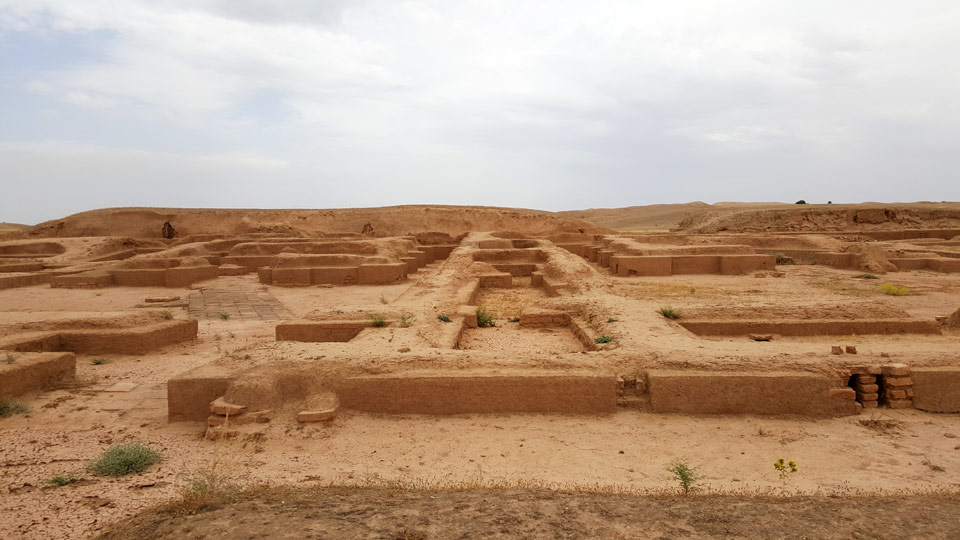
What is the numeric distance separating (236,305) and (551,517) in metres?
9.34

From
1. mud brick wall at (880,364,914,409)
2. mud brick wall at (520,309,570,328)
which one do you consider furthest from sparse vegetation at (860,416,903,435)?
mud brick wall at (520,309,570,328)

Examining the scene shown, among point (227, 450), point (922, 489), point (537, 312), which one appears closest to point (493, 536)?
point (227, 450)

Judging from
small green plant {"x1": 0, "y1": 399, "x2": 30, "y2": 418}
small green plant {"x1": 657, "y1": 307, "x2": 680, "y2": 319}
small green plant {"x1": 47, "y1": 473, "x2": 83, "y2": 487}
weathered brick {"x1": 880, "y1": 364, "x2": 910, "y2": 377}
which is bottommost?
small green plant {"x1": 47, "y1": 473, "x2": 83, "y2": 487}

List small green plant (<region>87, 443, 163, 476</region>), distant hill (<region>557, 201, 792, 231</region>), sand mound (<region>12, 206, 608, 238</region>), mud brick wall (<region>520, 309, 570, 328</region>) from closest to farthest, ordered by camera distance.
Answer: small green plant (<region>87, 443, 163, 476</region>)
mud brick wall (<region>520, 309, 570, 328</region>)
sand mound (<region>12, 206, 608, 238</region>)
distant hill (<region>557, 201, 792, 231</region>)

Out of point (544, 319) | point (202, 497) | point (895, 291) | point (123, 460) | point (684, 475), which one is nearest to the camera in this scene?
point (202, 497)

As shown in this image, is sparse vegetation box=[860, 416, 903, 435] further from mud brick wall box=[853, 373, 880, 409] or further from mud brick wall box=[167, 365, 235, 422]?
mud brick wall box=[167, 365, 235, 422]

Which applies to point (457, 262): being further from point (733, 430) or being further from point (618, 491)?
point (618, 491)

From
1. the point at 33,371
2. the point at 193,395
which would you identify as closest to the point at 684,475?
the point at 193,395

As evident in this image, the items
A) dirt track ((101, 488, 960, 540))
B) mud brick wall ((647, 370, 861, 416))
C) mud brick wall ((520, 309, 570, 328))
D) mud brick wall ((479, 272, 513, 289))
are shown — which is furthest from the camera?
mud brick wall ((479, 272, 513, 289))

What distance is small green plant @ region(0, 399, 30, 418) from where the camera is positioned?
15.1 ft

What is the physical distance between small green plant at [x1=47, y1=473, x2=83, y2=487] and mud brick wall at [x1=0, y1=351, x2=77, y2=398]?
208cm

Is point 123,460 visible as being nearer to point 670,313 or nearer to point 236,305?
point 670,313

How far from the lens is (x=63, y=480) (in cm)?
334

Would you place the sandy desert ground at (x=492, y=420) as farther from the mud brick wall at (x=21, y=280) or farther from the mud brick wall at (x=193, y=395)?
the mud brick wall at (x=21, y=280)
